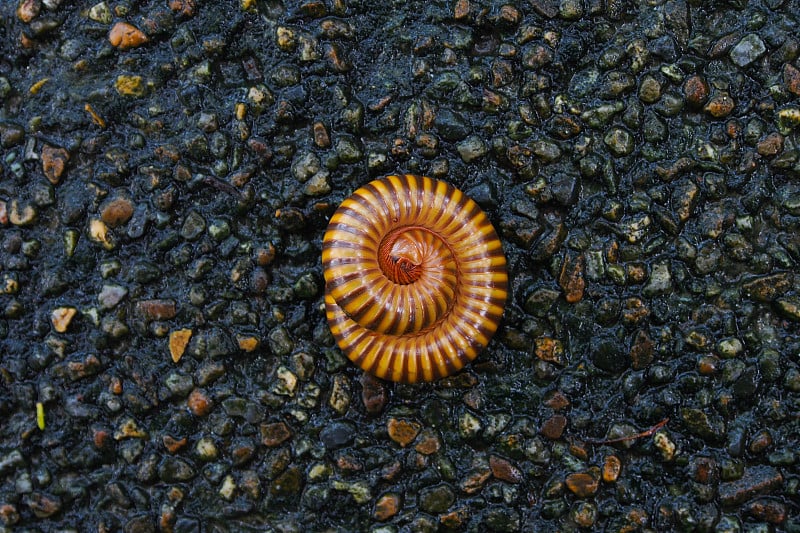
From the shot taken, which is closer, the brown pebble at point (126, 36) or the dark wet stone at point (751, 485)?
the dark wet stone at point (751, 485)

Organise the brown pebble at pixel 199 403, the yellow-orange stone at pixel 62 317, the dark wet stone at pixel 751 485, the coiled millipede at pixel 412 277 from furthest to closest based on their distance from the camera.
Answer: the yellow-orange stone at pixel 62 317
the brown pebble at pixel 199 403
the dark wet stone at pixel 751 485
the coiled millipede at pixel 412 277

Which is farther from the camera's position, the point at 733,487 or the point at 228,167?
the point at 228,167

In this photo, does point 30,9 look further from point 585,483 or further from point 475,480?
point 585,483

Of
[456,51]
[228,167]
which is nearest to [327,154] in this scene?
[228,167]

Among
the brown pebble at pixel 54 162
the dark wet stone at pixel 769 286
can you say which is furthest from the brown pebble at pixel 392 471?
the brown pebble at pixel 54 162

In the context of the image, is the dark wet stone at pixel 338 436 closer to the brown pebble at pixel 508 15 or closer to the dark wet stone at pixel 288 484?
the dark wet stone at pixel 288 484

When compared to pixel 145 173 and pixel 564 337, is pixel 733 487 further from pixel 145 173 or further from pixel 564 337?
pixel 145 173
